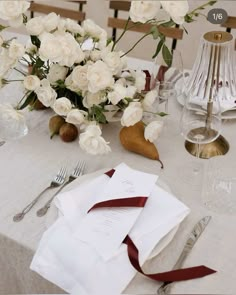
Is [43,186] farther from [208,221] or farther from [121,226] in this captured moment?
[208,221]

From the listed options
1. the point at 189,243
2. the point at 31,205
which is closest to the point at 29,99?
the point at 31,205

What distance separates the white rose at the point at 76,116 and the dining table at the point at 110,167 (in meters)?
0.11

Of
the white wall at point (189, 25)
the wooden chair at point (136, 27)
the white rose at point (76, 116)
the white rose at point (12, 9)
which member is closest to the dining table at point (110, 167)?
the white rose at point (76, 116)

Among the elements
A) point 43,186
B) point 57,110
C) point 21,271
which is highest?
point 57,110

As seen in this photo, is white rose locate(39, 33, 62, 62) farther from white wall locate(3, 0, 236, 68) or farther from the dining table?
white wall locate(3, 0, 236, 68)

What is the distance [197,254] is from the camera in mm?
790

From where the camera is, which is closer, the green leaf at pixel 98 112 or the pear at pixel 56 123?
the green leaf at pixel 98 112

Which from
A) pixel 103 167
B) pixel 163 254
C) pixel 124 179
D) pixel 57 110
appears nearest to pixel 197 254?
pixel 163 254

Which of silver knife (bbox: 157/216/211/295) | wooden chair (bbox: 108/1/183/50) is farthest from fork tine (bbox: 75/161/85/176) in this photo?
wooden chair (bbox: 108/1/183/50)

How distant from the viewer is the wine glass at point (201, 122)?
105 centimetres

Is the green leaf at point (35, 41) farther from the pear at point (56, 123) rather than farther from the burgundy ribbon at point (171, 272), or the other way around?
the burgundy ribbon at point (171, 272)

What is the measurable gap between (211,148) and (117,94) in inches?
11.4

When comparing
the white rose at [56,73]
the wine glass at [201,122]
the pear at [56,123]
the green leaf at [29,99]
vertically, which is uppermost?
the white rose at [56,73]

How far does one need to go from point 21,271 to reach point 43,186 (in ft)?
0.63
